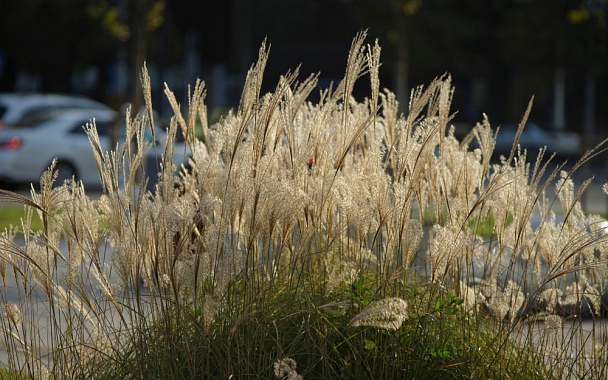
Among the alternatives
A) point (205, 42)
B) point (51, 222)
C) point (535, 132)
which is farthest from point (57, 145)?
point (535, 132)

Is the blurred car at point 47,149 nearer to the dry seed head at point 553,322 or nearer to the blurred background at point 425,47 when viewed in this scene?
the blurred background at point 425,47

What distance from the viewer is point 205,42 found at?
45.6 ft

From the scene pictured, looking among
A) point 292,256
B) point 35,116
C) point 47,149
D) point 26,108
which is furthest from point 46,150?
point 292,256

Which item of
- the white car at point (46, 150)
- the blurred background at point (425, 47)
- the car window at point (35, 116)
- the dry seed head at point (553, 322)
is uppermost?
the blurred background at point (425, 47)

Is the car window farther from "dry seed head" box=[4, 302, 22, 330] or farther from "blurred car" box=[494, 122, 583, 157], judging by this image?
"blurred car" box=[494, 122, 583, 157]

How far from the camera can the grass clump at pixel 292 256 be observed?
9.81 ft

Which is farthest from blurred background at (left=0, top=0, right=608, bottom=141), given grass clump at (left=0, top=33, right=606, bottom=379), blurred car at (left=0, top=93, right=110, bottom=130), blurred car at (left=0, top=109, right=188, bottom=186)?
grass clump at (left=0, top=33, right=606, bottom=379)

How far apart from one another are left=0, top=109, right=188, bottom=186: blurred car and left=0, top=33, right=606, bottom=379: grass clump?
1157cm

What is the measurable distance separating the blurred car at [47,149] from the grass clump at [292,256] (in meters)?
11.6

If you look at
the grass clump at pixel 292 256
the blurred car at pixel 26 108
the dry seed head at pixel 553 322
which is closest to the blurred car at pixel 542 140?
the blurred car at pixel 26 108

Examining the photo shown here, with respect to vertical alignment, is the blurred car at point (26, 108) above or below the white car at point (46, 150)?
above

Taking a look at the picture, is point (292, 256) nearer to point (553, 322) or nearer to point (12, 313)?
point (553, 322)

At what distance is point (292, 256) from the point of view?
3.18 meters

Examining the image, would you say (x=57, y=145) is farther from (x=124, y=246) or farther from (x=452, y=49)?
(x=452, y=49)
